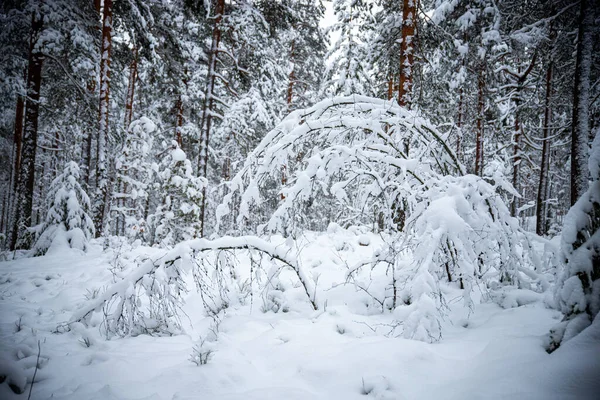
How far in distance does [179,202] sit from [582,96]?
12690 millimetres

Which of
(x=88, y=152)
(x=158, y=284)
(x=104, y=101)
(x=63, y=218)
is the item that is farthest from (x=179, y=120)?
(x=158, y=284)

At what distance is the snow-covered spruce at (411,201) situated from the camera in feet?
7.34

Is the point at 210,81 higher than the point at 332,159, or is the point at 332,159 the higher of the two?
the point at 210,81

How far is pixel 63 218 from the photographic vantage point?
7.36 meters

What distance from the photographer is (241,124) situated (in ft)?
38.3

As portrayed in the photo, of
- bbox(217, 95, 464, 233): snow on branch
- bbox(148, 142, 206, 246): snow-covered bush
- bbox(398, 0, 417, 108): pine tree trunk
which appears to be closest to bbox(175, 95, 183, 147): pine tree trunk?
bbox(148, 142, 206, 246): snow-covered bush

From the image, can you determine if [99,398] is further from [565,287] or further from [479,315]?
[479,315]

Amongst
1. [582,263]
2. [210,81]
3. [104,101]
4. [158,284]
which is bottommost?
[158,284]

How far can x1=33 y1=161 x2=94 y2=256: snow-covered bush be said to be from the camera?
7.07 m

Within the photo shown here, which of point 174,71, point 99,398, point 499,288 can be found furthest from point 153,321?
point 174,71

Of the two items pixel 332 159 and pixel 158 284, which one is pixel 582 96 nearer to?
pixel 332 159

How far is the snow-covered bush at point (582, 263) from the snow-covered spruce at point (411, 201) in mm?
577

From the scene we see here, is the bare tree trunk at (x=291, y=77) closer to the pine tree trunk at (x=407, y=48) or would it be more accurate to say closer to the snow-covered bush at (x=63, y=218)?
the pine tree trunk at (x=407, y=48)

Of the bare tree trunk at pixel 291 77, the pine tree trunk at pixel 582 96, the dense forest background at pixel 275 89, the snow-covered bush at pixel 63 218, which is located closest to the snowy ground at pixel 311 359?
the dense forest background at pixel 275 89
